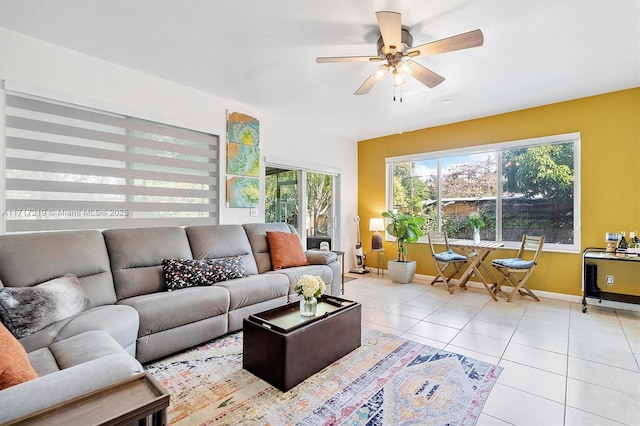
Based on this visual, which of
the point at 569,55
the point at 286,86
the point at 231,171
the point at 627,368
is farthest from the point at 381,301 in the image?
the point at 569,55

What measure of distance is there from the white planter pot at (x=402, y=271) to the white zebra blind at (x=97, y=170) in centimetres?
306

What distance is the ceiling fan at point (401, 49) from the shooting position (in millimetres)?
2020

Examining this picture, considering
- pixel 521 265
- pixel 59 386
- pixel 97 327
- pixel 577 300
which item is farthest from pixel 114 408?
pixel 577 300

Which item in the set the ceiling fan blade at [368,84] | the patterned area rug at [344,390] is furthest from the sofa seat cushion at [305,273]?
the ceiling fan blade at [368,84]

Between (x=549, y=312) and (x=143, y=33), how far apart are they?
5.07 meters

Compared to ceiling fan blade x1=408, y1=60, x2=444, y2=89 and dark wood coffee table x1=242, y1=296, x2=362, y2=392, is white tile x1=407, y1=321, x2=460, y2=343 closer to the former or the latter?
dark wood coffee table x1=242, y1=296, x2=362, y2=392

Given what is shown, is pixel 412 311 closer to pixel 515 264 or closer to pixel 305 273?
pixel 305 273

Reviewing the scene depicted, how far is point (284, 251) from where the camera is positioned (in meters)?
3.75

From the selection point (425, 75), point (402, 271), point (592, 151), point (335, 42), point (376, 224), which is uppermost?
point (335, 42)

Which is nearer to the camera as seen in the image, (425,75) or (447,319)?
(425,75)

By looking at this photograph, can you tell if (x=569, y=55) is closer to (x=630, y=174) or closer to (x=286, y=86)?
(x=630, y=174)

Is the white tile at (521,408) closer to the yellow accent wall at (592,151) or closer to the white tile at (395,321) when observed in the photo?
the white tile at (395,321)

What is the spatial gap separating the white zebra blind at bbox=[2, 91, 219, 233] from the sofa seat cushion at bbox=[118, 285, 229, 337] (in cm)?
111

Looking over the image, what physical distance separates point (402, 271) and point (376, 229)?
0.99 metres
